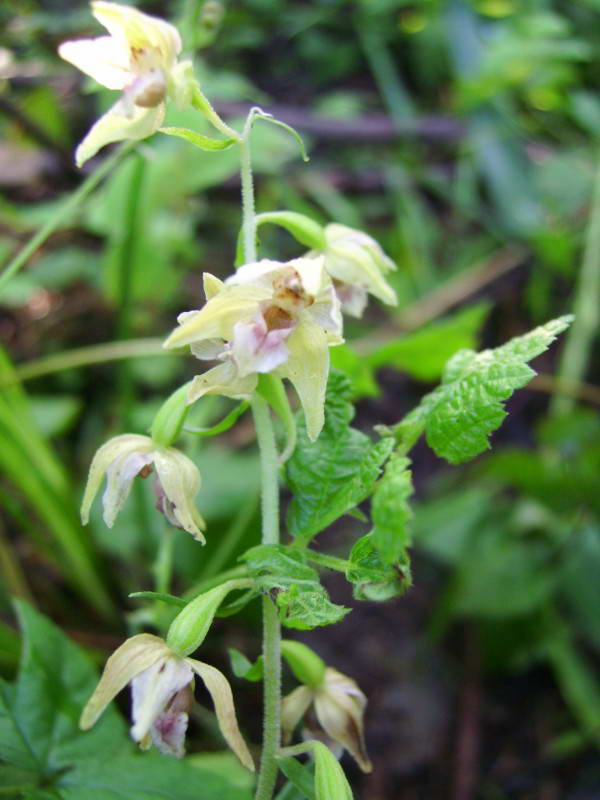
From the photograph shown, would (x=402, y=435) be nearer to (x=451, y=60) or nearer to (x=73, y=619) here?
(x=73, y=619)

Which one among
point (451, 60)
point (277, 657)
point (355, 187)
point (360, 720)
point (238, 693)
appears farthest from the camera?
point (451, 60)

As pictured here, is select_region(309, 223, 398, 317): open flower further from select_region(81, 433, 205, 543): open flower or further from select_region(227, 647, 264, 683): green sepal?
select_region(227, 647, 264, 683): green sepal

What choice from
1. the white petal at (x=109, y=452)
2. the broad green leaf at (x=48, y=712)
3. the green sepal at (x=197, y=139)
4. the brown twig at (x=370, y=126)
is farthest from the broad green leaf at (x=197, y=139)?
the brown twig at (x=370, y=126)

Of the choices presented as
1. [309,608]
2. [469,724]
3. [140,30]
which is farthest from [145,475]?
[469,724]

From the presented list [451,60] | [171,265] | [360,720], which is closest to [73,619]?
[360,720]

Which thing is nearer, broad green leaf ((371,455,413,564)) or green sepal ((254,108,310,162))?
broad green leaf ((371,455,413,564))

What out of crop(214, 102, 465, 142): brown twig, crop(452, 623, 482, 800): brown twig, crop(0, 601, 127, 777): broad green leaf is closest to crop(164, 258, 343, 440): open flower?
crop(0, 601, 127, 777): broad green leaf
